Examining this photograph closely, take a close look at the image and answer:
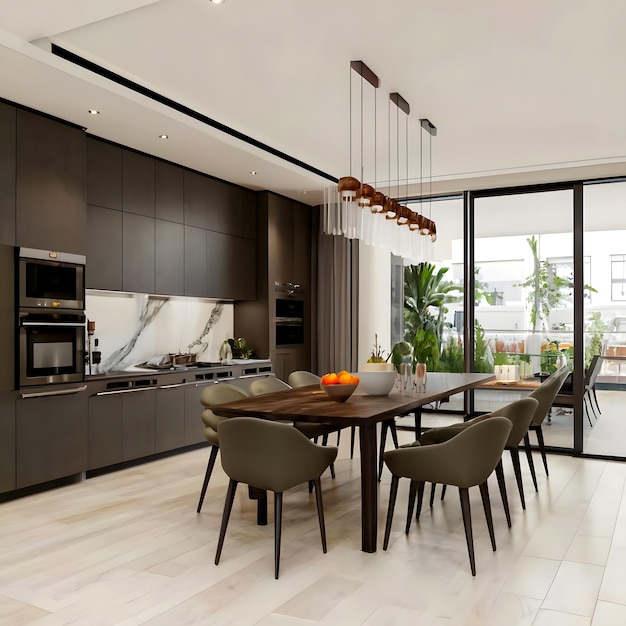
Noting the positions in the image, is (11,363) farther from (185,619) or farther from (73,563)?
(185,619)

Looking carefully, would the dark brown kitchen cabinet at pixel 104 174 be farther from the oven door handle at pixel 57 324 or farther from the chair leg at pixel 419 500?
the chair leg at pixel 419 500

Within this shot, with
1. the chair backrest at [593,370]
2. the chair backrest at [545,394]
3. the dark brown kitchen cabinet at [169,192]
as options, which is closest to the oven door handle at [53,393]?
the dark brown kitchen cabinet at [169,192]

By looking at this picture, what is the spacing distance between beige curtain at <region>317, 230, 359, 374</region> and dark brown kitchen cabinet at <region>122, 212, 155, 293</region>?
2.56m

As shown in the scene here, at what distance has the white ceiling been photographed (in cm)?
335

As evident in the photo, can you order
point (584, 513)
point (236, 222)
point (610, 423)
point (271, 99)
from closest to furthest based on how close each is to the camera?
point (584, 513)
point (271, 99)
point (610, 423)
point (236, 222)

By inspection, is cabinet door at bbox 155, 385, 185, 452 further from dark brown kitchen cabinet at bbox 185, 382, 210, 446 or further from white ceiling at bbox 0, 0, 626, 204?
white ceiling at bbox 0, 0, 626, 204

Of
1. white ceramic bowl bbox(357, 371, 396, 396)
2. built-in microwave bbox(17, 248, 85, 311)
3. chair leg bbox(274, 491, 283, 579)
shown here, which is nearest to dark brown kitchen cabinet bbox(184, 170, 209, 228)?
built-in microwave bbox(17, 248, 85, 311)

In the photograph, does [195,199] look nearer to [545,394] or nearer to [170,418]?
[170,418]

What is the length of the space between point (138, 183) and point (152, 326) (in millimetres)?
1394

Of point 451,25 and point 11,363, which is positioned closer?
point 451,25

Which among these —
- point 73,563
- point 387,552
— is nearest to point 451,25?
point 387,552

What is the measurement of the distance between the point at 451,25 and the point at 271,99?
1615mm

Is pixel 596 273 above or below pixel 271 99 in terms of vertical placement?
below

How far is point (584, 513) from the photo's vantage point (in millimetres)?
4113
